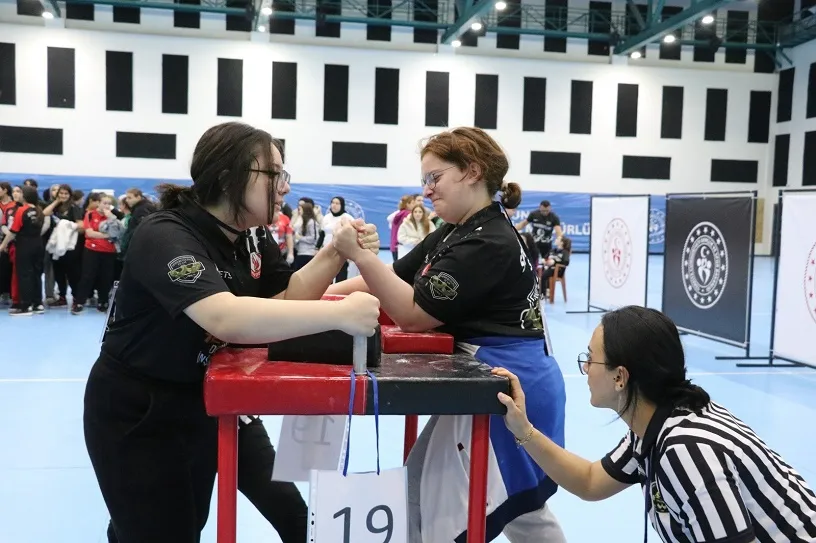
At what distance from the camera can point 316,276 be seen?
2.10 metres

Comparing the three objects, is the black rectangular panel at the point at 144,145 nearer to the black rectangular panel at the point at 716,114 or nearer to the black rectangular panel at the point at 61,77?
the black rectangular panel at the point at 61,77

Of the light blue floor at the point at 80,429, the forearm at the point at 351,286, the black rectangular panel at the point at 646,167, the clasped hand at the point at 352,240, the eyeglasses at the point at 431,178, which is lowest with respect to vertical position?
the light blue floor at the point at 80,429

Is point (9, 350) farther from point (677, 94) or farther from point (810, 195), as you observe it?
point (677, 94)

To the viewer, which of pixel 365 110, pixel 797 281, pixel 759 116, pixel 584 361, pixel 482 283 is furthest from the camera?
pixel 759 116

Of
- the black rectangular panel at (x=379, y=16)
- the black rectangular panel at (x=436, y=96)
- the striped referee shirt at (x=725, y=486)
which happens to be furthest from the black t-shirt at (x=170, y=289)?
the black rectangular panel at (x=379, y=16)

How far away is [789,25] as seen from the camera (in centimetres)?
2156

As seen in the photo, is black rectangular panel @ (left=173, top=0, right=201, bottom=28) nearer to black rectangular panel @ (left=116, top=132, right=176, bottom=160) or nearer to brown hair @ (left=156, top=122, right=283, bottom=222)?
black rectangular panel @ (left=116, top=132, right=176, bottom=160)

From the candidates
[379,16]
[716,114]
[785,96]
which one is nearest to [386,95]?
[379,16]

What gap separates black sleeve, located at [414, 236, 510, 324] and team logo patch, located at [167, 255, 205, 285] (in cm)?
57

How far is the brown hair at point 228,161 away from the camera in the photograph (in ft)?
5.54

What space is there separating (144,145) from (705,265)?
15833 mm

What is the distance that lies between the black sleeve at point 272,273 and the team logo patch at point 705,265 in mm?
5825

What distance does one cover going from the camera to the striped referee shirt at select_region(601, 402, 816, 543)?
1382 millimetres

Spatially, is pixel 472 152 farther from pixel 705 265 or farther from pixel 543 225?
pixel 543 225
